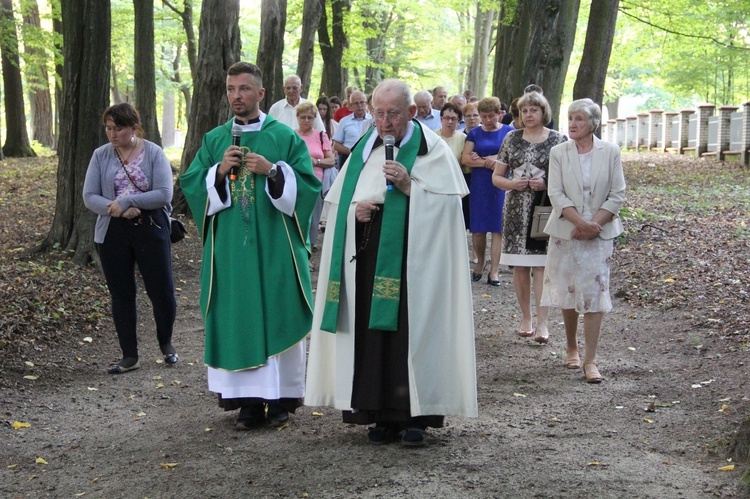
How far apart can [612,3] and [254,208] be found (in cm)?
1308

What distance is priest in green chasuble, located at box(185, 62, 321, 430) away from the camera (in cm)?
641

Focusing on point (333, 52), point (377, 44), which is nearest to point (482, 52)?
point (377, 44)

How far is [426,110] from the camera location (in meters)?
14.7

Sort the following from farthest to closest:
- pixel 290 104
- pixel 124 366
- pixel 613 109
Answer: pixel 613 109 → pixel 290 104 → pixel 124 366

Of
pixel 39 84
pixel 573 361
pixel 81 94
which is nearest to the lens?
pixel 573 361

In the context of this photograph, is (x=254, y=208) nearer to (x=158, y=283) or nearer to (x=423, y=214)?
(x=423, y=214)

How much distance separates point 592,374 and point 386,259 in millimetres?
2626

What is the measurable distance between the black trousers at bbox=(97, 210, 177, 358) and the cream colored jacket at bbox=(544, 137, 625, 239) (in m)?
3.26

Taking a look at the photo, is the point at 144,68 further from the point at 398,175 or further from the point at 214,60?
the point at 398,175

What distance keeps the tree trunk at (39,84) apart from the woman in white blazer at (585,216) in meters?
22.6

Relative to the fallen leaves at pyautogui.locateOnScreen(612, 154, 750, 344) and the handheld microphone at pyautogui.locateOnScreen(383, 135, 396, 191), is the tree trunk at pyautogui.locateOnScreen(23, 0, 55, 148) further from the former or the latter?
the handheld microphone at pyautogui.locateOnScreen(383, 135, 396, 191)

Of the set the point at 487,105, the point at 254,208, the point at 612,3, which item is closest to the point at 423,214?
the point at 254,208

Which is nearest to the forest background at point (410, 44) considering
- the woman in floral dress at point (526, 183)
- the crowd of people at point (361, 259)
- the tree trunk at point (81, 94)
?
the tree trunk at point (81, 94)

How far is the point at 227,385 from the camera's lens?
6.45m
